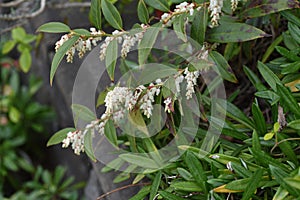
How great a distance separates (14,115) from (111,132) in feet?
4.86

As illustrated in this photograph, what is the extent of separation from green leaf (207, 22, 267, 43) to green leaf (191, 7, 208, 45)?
4 centimetres

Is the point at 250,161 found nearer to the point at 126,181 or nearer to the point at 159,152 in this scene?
the point at 159,152

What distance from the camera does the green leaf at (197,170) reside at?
3.28 ft

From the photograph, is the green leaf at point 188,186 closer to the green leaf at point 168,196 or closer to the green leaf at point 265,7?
the green leaf at point 168,196

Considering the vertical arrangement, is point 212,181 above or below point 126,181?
above

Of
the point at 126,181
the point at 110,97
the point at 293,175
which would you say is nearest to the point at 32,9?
the point at 126,181

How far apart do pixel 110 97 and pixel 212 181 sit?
25 cm

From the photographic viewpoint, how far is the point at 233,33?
112 cm

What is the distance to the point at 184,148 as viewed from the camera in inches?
42.5

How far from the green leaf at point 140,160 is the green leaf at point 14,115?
→ 1.45 meters

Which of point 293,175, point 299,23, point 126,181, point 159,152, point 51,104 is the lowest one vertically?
point 51,104

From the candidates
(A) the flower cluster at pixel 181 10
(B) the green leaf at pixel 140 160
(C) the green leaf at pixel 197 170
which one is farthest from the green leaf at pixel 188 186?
(A) the flower cluster at pixel 181 10

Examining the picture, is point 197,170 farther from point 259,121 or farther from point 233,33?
point 233,33

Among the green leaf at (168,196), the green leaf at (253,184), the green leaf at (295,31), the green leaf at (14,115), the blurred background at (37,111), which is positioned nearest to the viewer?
the green leaf at (253,184)
